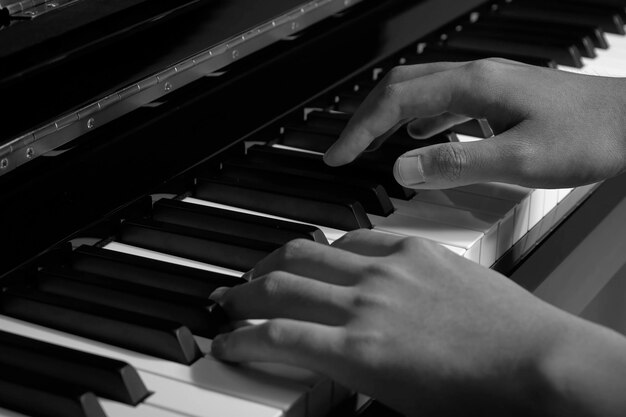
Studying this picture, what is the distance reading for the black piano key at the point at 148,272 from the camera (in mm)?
1229

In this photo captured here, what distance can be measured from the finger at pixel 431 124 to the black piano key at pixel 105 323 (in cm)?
70

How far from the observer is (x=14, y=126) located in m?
1.19

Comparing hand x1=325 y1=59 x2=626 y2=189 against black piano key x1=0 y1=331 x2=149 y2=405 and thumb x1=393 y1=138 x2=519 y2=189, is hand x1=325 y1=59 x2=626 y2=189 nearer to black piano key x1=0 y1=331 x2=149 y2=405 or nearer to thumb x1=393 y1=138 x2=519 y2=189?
thumb x1=393 y1=138 x2=519 y2=189

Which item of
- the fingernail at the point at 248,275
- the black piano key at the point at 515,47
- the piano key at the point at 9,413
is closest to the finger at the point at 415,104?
the fingernail at the point at 248,275

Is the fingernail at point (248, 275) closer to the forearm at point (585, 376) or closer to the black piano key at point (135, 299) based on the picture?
the black piano key at point (135, 299)

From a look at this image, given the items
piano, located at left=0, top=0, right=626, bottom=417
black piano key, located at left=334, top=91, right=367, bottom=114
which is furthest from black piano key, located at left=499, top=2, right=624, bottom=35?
black piano key, located at left=334, top=91, right=367, bottom=114

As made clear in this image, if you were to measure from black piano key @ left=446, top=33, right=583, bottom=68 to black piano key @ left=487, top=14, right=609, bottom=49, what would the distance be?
3.5 inches

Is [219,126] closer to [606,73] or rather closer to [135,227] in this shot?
[135,227]

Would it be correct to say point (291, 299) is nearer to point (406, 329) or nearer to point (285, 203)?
point (406, 329)

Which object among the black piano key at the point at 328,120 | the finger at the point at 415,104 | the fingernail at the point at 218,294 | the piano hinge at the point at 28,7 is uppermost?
the piano hinge at the point at 28,7

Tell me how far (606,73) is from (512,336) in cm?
109

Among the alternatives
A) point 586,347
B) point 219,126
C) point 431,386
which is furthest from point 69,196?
point 586,347

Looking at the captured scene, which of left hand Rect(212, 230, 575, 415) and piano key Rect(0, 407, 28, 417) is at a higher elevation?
piano key Rect(0, 407, 28, 417)

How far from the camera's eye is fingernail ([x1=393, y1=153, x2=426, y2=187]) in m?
1.42
